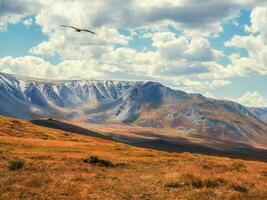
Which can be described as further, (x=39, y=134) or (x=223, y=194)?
(x=39, y=134)

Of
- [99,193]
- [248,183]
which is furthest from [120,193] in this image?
[248,183]

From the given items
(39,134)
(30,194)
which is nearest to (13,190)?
(30,194)

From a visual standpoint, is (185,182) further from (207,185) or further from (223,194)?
→ (223,194)

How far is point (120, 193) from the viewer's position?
29.9 meters

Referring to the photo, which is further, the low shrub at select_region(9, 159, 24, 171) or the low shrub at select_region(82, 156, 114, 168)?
the low shrub at select_region(82, 156, 114, 168)

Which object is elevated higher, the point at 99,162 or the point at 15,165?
the point at 15,165

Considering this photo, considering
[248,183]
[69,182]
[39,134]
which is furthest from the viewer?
[39,134]

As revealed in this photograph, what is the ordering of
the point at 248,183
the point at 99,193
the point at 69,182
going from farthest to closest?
the point at 248,183 < the point at 69,182 < the point at 99,193

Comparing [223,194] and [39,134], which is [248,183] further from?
[39,134]

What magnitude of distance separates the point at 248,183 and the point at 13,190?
18837 millimetres

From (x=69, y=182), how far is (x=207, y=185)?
10.1 meters

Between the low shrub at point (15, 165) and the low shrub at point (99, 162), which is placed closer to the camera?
the low shrub at point (15, 165)

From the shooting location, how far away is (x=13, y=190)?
27.8 metres

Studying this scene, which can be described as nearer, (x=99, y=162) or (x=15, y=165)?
(x=15, y=165)
